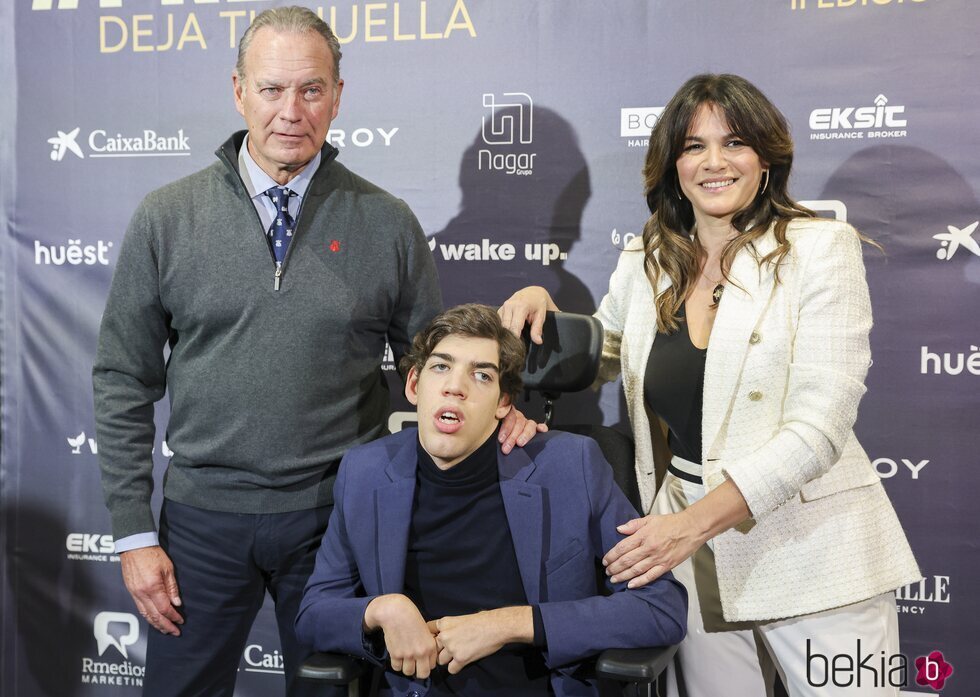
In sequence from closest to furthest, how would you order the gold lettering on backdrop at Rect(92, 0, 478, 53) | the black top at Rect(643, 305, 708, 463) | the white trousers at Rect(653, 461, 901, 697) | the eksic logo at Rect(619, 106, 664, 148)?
the white trousers at Rect(653, 461, 901, 697) → the black top at Rect(643, 305, 708, 463) → the eksic logo at Rect(619, 106, 664, 148) → the gold lettering on backdrop at Rect(92, 0, 478, 53)

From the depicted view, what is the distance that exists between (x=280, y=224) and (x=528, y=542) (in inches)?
41.6

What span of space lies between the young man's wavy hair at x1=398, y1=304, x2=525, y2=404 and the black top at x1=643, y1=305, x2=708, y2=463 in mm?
358

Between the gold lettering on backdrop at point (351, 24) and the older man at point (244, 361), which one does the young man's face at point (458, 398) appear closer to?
the older man at point (244, 361)

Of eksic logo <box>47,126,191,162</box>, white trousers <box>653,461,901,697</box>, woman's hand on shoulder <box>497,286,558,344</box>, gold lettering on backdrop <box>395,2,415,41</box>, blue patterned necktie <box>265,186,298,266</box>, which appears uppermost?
gold lettering on backdrop <box>395,2,415,41</box>

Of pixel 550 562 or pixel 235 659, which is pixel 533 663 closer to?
pixel 550 562

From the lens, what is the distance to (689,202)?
255cm

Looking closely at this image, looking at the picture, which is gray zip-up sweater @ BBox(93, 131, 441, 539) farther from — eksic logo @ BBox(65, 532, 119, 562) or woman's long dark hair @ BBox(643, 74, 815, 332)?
eksic logo @ BBox(65, 532, 119, 562)

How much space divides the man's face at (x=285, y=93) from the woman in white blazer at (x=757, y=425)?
0.75 m

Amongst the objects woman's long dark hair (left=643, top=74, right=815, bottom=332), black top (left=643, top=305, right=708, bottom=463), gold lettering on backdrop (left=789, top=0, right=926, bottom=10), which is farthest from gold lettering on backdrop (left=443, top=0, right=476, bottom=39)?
black top (left=643, top=305, right=708, bottom=463)

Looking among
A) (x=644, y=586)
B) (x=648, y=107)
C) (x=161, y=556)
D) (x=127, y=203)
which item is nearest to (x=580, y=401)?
(x=648, y=107)

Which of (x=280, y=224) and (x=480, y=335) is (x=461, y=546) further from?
(x=280, y=224)

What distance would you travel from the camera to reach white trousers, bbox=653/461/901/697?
7.28ft

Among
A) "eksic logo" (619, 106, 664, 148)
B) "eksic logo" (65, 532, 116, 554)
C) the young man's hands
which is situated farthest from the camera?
"eksic logo" (65, 532, 116, 554)

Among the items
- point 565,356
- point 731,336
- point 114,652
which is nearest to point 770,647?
point 731,336
